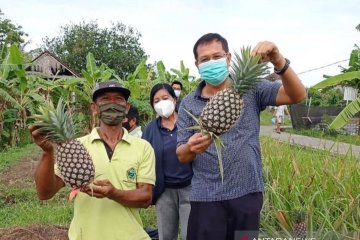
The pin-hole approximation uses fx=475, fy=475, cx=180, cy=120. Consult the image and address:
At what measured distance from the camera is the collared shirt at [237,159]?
2.64 meters

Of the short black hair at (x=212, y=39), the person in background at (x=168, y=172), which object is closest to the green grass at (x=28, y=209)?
the person in background at (x=168, y=172)

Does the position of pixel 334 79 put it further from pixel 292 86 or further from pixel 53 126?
pixel 53 126

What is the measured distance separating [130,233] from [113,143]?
51cm

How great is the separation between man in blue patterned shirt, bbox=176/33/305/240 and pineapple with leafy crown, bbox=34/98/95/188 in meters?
0.55

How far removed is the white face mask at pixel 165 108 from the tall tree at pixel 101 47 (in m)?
34.7

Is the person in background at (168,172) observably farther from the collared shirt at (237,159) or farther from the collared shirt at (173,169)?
the collared shirt at (237,159)

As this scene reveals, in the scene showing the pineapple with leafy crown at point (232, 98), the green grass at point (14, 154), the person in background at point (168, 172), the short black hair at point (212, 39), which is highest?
the short black hair at point (212, 39)

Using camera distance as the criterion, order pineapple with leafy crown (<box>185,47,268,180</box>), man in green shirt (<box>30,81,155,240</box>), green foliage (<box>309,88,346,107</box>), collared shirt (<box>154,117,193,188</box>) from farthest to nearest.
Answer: green foliage (<box>309,88,346,107</box>) < collared shirt (<box>154,117,193,188</box>) < man in green shirt (<box>30,81,155,240</box>) < pineapple with leafy crown (<box>185,47,268,180</box>)

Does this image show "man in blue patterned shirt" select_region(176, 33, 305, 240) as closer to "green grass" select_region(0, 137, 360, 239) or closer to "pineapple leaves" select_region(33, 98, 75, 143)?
"pineapple leaves" select_region(33, 98, 75, 143)

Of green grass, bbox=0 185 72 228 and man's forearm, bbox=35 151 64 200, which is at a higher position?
man's forearm, bbox=35 151 64 200

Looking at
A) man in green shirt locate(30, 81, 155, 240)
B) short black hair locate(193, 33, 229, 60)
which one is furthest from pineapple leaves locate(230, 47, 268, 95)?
man in green shirt locate(30, 81, 155, 240)

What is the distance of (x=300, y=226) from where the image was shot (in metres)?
3.77

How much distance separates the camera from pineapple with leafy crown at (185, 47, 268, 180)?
2.29 meters

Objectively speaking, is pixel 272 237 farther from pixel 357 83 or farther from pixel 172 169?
pixel 357 83
